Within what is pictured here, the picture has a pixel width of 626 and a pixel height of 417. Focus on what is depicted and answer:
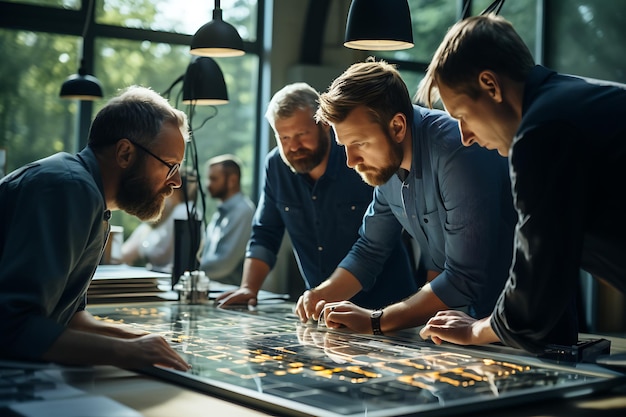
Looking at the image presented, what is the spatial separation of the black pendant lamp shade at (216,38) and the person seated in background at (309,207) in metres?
0.27

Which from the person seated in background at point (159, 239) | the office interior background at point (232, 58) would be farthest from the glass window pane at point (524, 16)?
the person seated in background at point (159, 239)

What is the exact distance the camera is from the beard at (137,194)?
2.06 m

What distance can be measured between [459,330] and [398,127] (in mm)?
759

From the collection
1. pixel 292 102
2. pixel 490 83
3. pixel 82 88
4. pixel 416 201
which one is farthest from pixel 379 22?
pixel 82 88

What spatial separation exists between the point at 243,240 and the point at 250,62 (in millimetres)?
1749

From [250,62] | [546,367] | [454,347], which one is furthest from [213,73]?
[250,62]

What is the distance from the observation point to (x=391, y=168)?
8.36 feet

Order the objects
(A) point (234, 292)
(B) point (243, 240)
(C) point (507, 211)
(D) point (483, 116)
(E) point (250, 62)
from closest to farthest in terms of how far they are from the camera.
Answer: (D) point (483, 116) → (C) point (507, 211) → (A) point (234, 292) → (B) point (243, 240) → (E) point (250, 62)

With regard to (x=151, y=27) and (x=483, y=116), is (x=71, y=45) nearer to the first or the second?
(x=151, y=27)

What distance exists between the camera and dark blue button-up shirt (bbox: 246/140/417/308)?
10.3 feet

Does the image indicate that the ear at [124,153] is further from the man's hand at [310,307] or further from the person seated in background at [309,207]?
the person seated in background at [309,207]

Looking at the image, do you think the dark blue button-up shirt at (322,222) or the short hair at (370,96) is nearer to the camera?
the short hair at (370,96)

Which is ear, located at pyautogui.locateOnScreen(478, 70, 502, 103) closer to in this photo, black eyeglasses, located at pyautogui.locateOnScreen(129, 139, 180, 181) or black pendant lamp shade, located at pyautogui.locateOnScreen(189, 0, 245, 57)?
black eyeglasses, located at pyautogui.locateOnScreen(129, 139, 180, 181)

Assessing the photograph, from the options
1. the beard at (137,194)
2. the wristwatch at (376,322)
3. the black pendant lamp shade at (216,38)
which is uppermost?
the black pendant lamp shade at (216,38)
